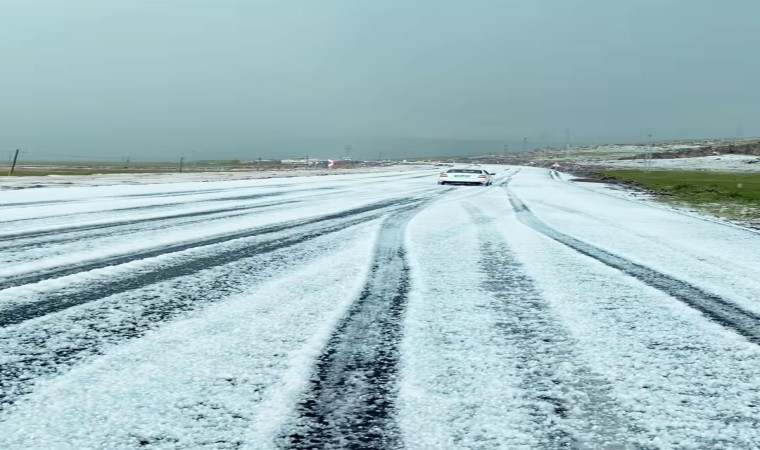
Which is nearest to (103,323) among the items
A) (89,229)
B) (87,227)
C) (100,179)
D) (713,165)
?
(89,229)

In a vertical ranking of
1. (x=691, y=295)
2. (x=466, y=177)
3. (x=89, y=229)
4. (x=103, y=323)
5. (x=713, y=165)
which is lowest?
(x=691, y=295)

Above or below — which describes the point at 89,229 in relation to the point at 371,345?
above

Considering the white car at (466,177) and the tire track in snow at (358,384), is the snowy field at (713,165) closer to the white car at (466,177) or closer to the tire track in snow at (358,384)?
the white car at (466,177)

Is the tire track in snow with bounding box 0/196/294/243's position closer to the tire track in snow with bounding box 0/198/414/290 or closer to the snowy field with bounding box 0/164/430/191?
the tire track in snow with bounding box 0/198/414/290

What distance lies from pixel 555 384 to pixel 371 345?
1.09 meters

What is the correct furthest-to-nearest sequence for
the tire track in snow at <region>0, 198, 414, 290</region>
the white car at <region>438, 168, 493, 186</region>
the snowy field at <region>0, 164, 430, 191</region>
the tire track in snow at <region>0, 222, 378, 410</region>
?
the white car at <region>438, 168, 493, 186</region> → the snowy field at <region>0, 164, 430, 191</region> → the tire track in snow at <region>0, 198, 414, 290</region> → the tire track in snow at <region>0, 222, 378, 410</region>

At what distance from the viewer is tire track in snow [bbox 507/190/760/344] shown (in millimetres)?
4164

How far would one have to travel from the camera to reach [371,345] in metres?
3.55

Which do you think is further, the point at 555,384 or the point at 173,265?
the point at 173,265

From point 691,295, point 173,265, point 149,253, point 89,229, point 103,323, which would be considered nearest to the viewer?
point 103,323

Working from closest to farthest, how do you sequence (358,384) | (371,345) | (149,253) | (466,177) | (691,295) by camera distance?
(358,384)
(371,345)
(691,295)
(149,253)
(466,177)

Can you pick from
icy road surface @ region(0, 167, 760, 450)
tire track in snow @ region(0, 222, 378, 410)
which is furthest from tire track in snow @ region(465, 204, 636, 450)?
tire track in snow @ region(0, 222, 378, 410)

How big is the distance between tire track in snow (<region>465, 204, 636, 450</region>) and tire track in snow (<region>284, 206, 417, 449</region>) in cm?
66

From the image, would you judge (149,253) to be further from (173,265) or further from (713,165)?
(713,165)
